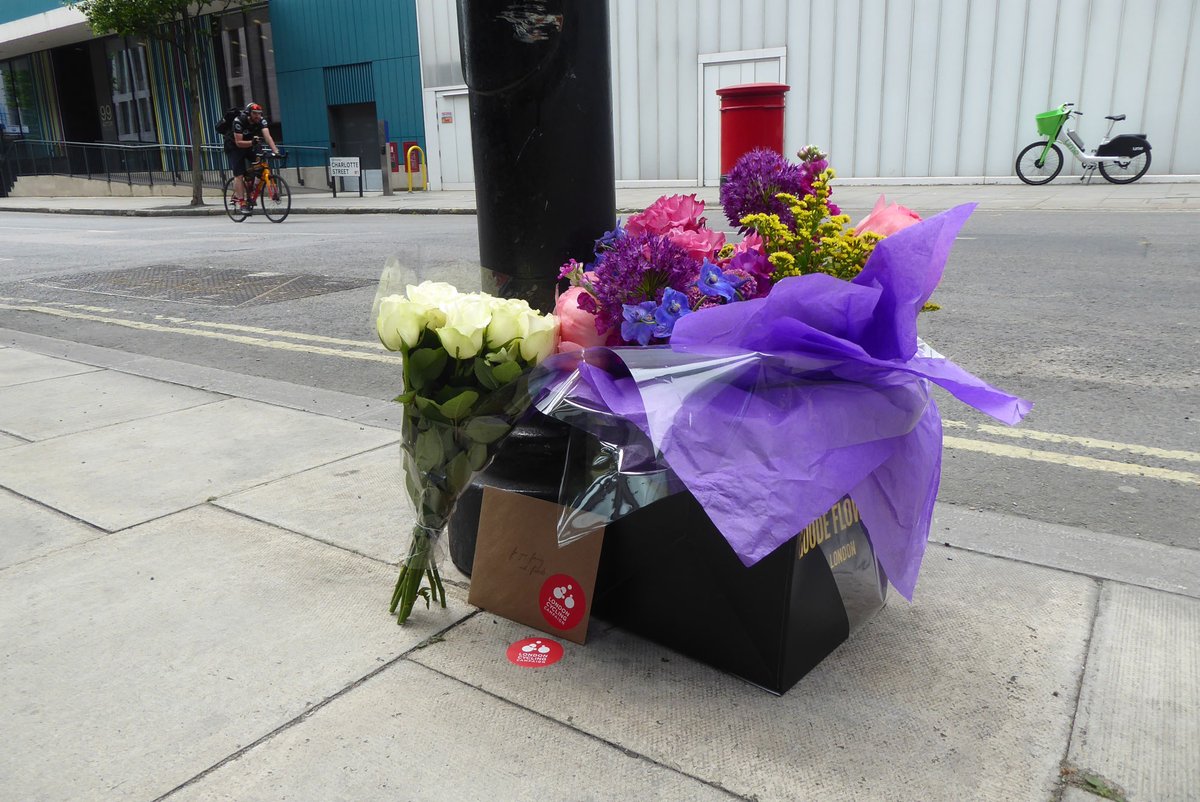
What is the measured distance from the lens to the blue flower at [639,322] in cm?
205

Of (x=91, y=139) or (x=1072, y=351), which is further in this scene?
(x=91, y=139)

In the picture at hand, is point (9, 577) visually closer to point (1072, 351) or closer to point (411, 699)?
point (411, 699)

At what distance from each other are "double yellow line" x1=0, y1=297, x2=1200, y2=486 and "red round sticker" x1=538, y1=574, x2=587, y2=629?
2.16 meters

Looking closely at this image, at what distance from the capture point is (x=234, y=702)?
82.6 inches

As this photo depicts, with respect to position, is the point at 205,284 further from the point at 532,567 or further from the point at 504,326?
the point at 504,326

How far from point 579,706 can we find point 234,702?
79cm

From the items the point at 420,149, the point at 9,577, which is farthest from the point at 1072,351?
the point at 420,149

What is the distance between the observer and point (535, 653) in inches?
89.8

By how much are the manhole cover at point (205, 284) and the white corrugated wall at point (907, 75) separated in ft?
39.4

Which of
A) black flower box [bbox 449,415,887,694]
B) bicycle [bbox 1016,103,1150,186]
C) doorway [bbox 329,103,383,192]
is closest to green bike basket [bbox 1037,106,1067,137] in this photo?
bicycle [bbox 1016,103,1150,186]

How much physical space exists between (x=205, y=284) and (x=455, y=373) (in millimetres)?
7752

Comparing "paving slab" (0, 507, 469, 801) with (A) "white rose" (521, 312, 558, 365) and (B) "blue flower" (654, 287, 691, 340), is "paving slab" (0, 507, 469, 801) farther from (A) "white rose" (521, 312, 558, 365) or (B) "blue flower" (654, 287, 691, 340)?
(B) "blue flower" (654, 287, 691, 340)

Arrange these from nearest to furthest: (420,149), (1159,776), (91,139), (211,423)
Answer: (1159,776), (211,423), (420,149), (91,139)

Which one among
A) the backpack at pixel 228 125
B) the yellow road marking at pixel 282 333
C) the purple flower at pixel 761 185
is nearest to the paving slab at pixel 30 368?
the yellow road marking at pixel 282 333
